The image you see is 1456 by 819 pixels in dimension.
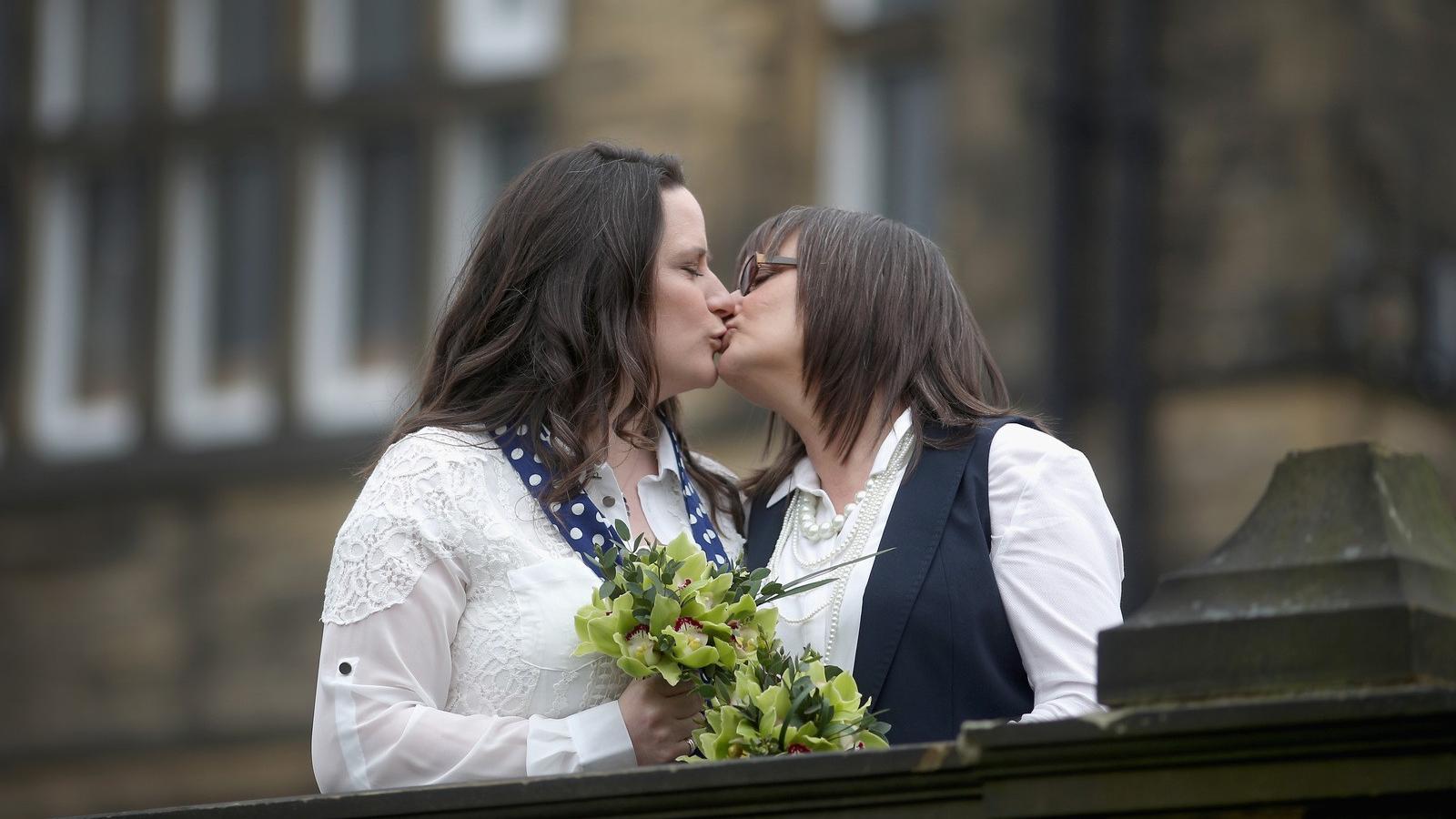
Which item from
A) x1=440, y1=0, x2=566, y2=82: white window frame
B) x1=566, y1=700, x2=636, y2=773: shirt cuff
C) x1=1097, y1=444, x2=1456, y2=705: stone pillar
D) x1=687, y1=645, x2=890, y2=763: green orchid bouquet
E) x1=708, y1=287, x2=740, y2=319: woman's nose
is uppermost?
x1=440, y1=0, x2=566, y2=82: white window frame

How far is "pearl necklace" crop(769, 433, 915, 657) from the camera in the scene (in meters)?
3.54

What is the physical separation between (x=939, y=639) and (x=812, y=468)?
21.5 inches

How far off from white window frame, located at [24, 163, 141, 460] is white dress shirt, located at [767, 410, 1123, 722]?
8.77 meters

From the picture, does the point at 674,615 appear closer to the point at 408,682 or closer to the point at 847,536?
the point at 408,682

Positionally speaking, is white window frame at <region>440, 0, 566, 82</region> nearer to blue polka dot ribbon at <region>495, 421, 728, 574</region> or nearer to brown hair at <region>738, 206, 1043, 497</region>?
brown hair at <region>738, 206, 1043, 497</region>

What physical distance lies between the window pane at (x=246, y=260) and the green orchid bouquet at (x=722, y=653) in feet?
27.9

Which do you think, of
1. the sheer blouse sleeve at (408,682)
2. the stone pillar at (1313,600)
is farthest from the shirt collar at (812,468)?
the stone pillar at (1313,600)

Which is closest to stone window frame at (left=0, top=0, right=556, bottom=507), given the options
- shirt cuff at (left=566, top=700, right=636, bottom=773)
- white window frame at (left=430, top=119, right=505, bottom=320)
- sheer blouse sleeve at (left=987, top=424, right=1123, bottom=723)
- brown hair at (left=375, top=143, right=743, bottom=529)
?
white window frame at (left=430, top=119, right=505, bottom=320)

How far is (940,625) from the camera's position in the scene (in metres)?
3.44

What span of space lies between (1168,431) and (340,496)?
3905 millimetres

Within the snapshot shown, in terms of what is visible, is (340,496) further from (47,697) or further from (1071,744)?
(1071,744)

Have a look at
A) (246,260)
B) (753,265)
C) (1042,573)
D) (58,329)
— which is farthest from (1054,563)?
(58,329)

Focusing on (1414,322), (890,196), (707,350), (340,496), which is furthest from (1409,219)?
(707,350)

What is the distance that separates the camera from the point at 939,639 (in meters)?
3.44
